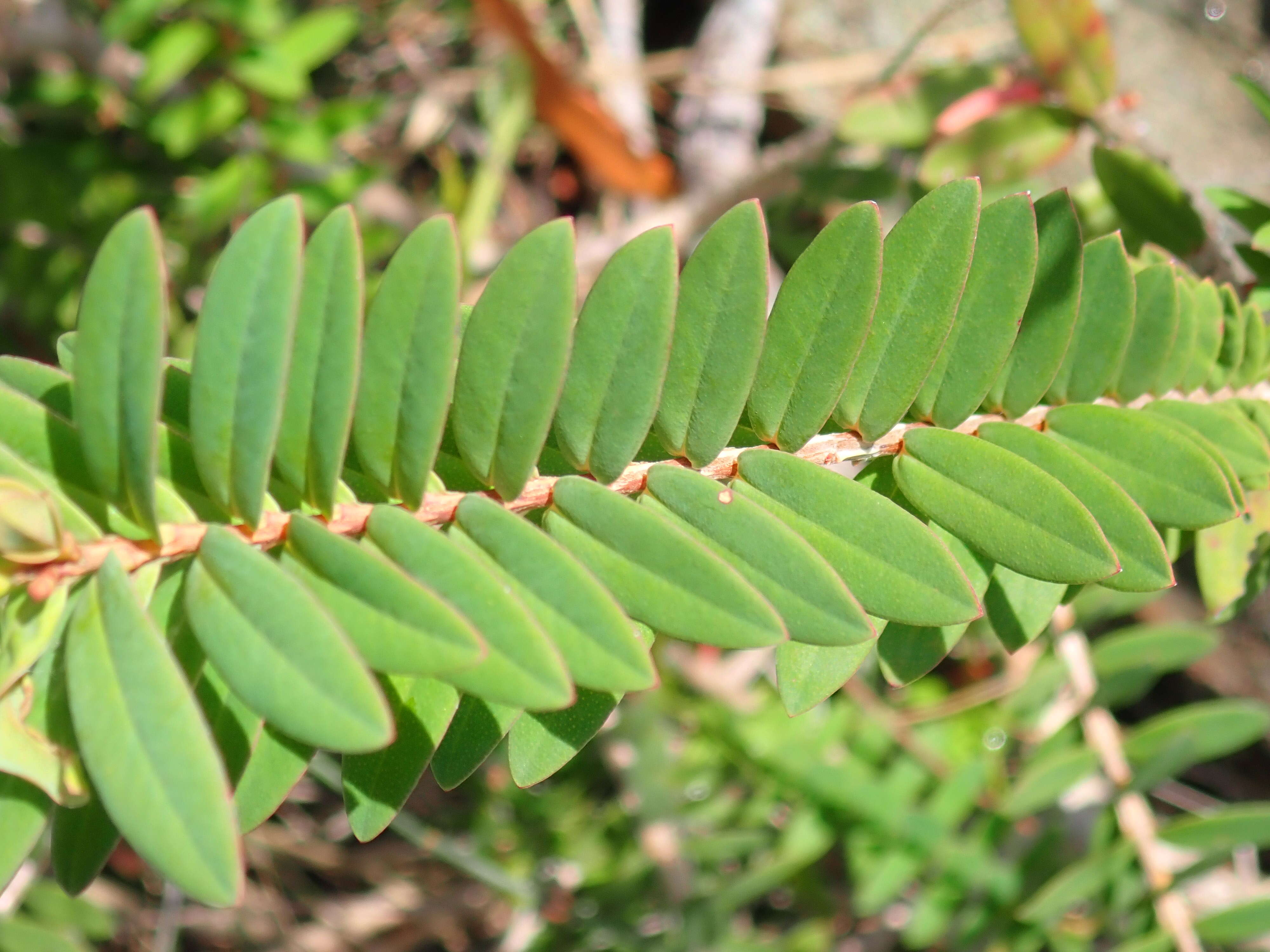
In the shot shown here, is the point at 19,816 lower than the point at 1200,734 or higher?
higher

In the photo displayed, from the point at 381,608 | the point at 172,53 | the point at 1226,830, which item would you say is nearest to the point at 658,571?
the point at 381,608

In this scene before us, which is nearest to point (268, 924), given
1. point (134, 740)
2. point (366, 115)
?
point (366, 115)

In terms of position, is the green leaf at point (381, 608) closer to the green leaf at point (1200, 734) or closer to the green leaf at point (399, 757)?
the green leaf at point (399, 757)

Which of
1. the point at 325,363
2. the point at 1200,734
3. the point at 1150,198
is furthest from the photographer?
the point at 1200,734

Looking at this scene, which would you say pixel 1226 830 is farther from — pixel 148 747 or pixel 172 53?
pixel 172 53

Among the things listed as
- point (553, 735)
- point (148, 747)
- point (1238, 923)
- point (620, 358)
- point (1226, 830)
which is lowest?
point (1238, 923)

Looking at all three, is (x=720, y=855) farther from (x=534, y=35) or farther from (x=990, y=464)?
(x=534, y=35)

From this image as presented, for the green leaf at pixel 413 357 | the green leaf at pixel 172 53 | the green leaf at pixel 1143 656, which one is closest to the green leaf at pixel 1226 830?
the green leaf at pixel 1143 656
